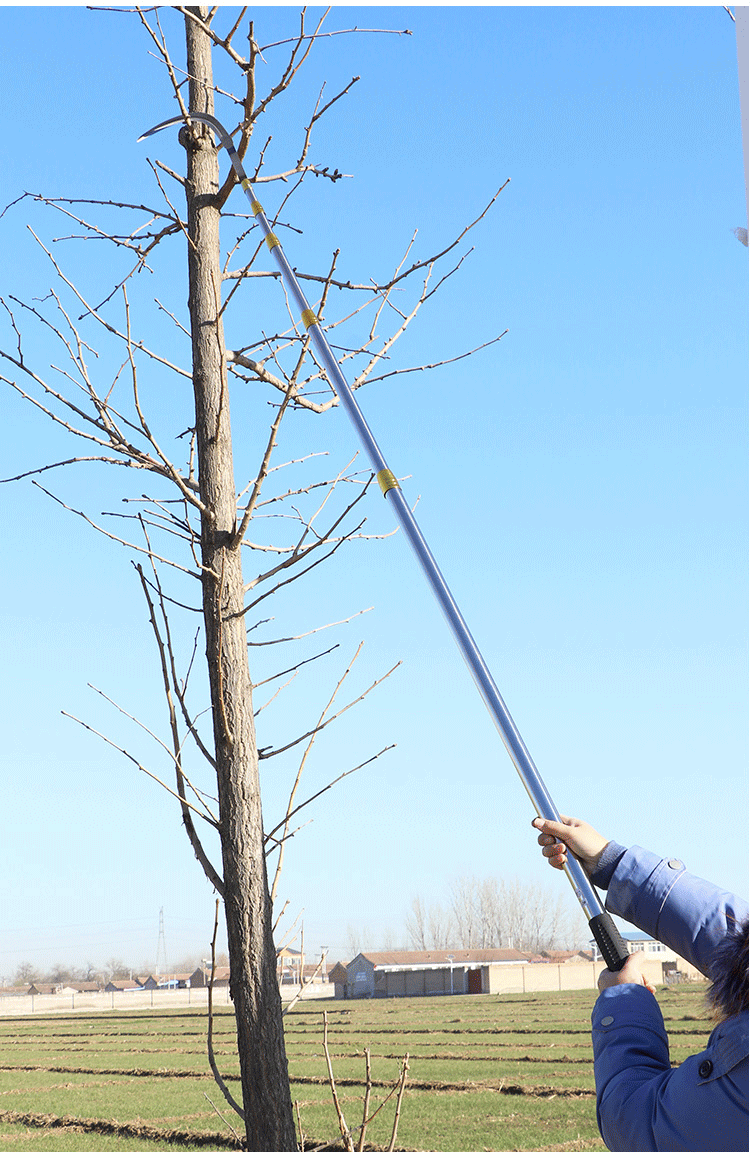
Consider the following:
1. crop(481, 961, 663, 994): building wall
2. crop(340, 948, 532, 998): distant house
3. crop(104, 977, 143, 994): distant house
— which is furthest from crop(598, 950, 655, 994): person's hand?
crop(104, 977, 143, 994): distant house

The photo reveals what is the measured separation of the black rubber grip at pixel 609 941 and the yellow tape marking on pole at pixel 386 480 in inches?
16.2

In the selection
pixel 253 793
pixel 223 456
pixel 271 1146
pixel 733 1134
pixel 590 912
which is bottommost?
pixel 271 1146

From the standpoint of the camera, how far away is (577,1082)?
1242cm

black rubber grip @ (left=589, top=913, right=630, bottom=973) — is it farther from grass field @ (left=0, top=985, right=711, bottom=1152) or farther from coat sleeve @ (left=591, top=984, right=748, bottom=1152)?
grass field @ (left=0, top=985, right=711, bottom=1152)

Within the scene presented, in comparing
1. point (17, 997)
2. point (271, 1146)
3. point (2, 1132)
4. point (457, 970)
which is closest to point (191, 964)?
point (17, 997)

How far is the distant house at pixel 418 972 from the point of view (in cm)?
3362

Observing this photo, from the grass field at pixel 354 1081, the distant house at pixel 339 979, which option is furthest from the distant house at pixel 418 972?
the grass field at pixel 354 1081

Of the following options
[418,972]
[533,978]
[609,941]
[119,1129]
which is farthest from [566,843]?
[418,972]

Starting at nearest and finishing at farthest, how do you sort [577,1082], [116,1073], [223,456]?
1. [223,456]
2. [577,1082]
3. [116,1073]

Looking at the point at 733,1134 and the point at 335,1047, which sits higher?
the point at 733,1134

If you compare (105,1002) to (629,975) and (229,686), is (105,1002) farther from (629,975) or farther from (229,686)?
(629,975)

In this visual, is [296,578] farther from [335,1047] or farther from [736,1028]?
[335,1047]

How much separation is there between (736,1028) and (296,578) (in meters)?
0.95

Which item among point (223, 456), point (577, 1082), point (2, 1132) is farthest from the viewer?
point (577, 1082)
